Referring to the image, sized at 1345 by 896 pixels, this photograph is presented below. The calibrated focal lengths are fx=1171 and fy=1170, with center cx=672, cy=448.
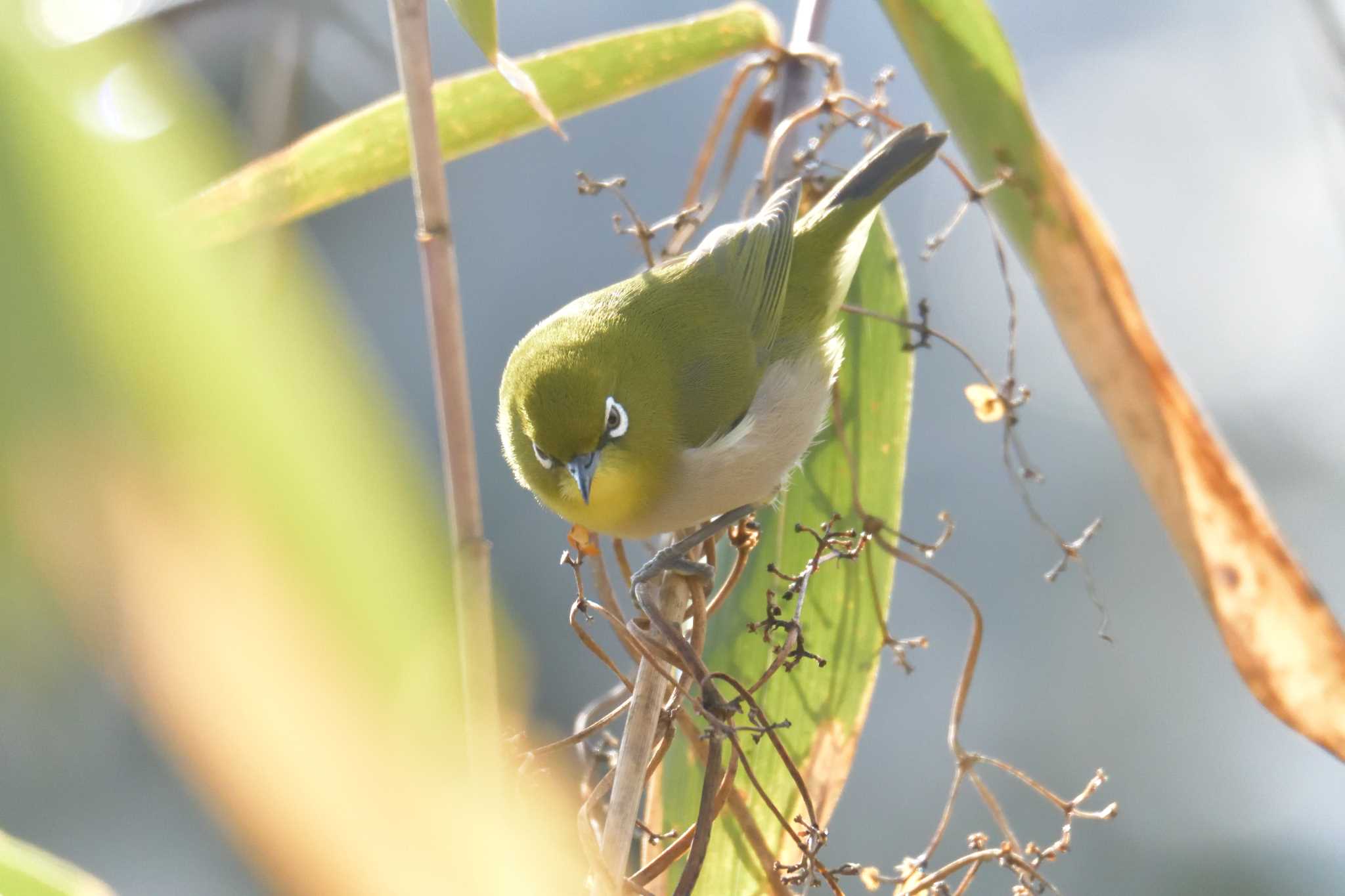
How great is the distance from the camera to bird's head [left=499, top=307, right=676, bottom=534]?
150cm

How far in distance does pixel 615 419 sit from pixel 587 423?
0.06 meters

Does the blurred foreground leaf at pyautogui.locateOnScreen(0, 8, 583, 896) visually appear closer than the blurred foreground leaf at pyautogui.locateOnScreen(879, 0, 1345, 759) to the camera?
Yes

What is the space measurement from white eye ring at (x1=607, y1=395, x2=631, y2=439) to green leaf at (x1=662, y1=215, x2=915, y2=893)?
25 cm

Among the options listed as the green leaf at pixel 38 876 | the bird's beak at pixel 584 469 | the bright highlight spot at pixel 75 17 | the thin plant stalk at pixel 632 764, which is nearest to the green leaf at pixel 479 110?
the bright highlight spot at pixel 75 17

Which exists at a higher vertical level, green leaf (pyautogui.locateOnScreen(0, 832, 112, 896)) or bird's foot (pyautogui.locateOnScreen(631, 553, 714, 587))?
bird's foot (pyautogui.locateOnScreen(631, 553, 714, 587))

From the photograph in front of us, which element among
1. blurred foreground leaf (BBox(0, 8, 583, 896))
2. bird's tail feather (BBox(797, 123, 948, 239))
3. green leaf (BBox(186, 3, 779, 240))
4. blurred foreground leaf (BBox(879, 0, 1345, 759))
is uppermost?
bird's tail feather (BBox(797, 123, 948, 239))

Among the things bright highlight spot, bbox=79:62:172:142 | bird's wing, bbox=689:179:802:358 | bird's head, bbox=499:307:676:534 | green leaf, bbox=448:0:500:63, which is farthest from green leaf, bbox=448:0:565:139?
bird's wing, bbox=689:179:802:358

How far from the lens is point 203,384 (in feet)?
0.93

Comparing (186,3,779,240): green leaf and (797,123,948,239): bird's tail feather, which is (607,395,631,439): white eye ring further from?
(797,123,948,239): bird's tail feather

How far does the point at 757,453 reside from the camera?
159 centimetres

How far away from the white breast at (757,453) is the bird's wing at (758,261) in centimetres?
14

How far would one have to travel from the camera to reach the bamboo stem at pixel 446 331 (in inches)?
32.0

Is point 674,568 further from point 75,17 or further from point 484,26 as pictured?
point 75,17

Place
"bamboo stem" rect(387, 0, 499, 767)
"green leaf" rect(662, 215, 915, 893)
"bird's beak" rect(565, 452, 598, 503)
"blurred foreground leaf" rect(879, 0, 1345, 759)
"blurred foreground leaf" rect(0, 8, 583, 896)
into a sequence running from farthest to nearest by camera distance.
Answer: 1. "bird's beak" rect(565, 452, 598, 503)
2. "green leaf" rect(662, 215, 915, 893)
3. "blurred foreground leaf" rect(879, 0, 1345, 759)
4. "bamboo stem" rect(387, 0, 499, 767)
5. "blurred foreground leaf" rect(0, 8, 583, 896)
